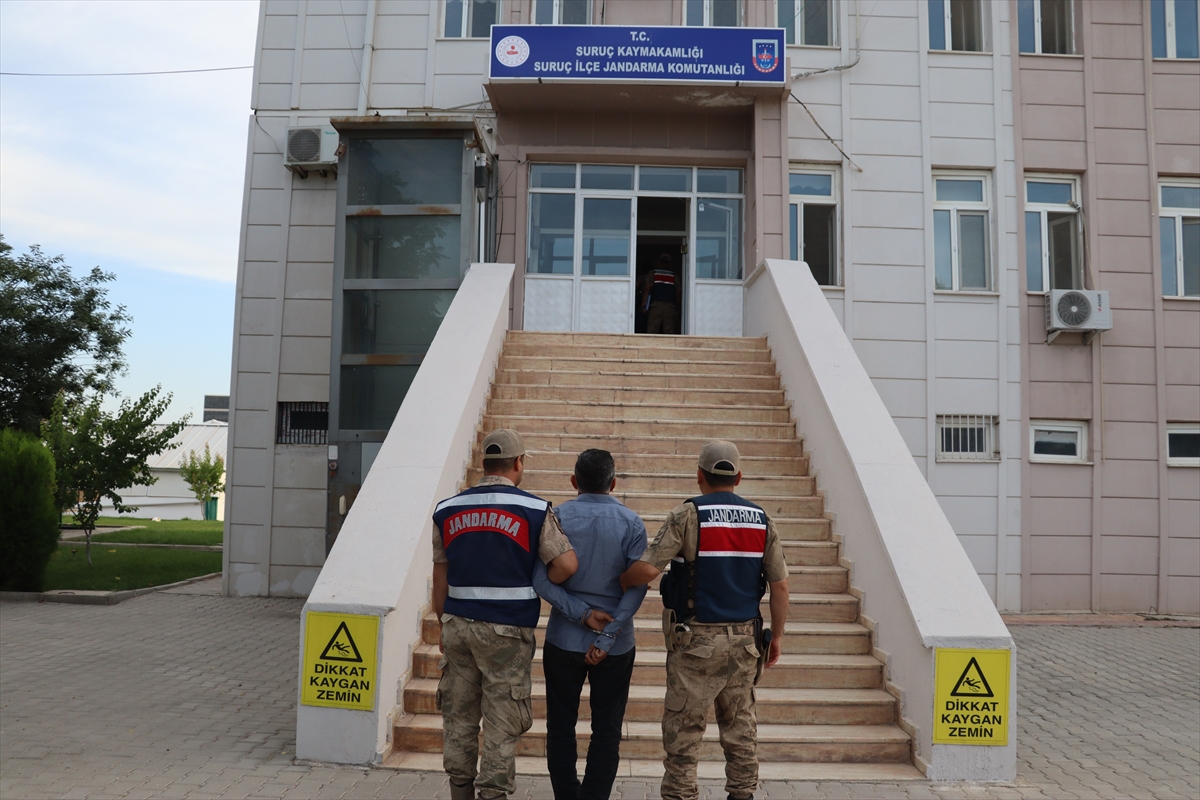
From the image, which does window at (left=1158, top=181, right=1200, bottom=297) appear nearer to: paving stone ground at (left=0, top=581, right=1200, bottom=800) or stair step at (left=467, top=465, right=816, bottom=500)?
paving stone ground at (left=0, top=581, right=1200, bottom=800)

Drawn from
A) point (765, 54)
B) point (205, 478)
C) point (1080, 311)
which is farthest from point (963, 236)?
point (205, 478)

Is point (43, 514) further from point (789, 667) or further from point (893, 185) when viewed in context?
point (893, 185)

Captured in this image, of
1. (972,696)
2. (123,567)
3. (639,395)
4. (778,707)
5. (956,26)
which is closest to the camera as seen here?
(972,696)

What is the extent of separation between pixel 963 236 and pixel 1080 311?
1.81m

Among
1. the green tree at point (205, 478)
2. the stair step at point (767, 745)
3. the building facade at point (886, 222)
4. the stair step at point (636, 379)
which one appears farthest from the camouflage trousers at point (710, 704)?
the green tree at point (205, 478)

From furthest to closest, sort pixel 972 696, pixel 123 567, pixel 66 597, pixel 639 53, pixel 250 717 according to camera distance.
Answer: pixel 123 567 → pixel 639 53 → pixel 66 597 → pixel 250 717 → pixel 972 696

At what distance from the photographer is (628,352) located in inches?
363

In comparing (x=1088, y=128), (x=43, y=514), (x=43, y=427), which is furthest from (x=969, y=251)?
(x=43, y=427)

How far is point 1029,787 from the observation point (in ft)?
15.1

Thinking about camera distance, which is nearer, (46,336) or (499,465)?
(499,465)

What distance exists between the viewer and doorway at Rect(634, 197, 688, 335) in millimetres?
12180

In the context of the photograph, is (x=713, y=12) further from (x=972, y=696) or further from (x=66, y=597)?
(x=66, y=597)

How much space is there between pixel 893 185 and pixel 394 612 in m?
9.75

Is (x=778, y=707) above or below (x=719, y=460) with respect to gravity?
below
